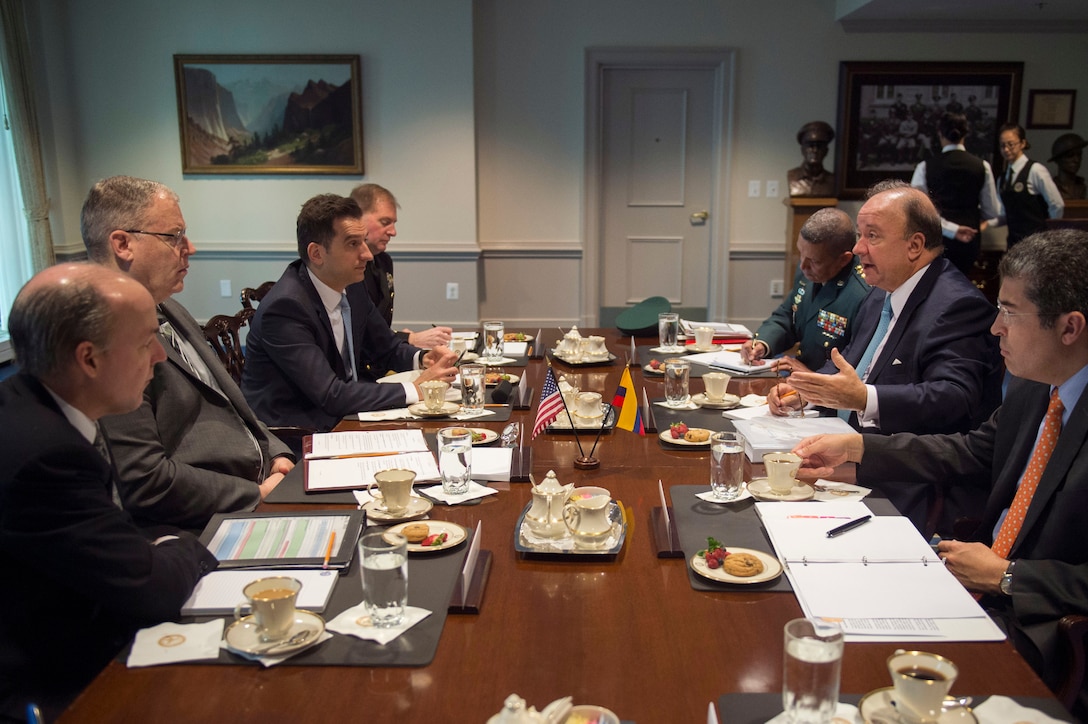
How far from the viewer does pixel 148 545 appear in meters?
1.39

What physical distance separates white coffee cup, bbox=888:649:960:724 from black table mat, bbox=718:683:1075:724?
0.08m

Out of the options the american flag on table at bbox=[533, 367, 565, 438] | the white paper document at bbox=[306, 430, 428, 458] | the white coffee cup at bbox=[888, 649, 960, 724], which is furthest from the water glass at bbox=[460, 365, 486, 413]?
the white coffee cup at bbox=[888, 649, 960, 724]

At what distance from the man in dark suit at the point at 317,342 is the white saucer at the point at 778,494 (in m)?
1.16

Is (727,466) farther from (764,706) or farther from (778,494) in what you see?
(764,706)

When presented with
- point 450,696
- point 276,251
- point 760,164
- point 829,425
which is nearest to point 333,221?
point 829,425

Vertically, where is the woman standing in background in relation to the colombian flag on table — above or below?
above

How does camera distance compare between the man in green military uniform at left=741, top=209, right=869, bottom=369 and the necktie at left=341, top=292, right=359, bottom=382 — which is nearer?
the necktie at left=341, top=292, right=359, bottom=382

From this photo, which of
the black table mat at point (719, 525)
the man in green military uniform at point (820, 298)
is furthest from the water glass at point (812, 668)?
the man in green military uniform at point (820, 298)

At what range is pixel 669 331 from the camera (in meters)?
3.56

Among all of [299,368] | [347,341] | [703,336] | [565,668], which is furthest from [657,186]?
[565,668]

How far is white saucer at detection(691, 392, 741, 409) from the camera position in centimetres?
263

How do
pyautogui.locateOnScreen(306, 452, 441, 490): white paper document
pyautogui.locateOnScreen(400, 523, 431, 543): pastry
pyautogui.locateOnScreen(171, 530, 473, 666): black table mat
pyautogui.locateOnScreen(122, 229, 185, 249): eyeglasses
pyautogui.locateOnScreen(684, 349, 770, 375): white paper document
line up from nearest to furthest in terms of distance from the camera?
pyautogui.locateOnScreen(171, 530, 473, 666): black table mat
pyautogui.locateOnScreen(400, 523, 431, 543): pastry
pyautogui.locateOnScreen(306, 452, 441, 490): white paper document
pyautogui.locateOnScreen(122, 229, 185, 249): eyeglasses
pyautogui.locateOnScreen(684, 349, 770, 375): white paper document

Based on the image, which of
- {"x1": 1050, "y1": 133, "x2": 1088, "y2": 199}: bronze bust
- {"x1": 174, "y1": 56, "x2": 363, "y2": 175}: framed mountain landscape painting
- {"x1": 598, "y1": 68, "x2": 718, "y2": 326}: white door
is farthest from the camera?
{"x1": 598, "y1": 68, "x2": 718, "y2": 326}: white door

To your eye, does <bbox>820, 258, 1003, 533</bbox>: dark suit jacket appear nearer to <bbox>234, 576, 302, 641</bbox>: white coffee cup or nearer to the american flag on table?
the american flag on table
